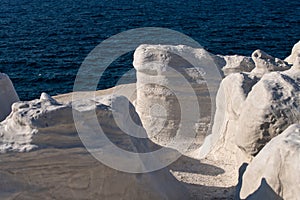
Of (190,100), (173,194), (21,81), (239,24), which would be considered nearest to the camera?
(173,194)

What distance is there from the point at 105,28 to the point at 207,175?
82.0 feet

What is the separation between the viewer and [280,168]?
5379 mm

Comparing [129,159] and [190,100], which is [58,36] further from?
[129,159]

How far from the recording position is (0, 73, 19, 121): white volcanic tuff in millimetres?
7741

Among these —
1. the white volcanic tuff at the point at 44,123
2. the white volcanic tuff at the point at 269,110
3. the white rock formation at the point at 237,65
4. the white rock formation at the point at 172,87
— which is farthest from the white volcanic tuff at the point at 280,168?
the white rock formation at the point at 237,65

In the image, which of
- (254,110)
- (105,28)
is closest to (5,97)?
(254,110)

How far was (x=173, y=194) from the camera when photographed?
6.23 m

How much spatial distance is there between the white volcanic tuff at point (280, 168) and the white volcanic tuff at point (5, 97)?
3581 millimetres

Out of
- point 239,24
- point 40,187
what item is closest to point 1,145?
point 40,187

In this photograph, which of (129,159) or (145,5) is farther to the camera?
(145,5)

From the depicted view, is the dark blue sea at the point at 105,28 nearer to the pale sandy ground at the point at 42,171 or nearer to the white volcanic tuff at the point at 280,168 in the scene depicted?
the pale sandy ground at the point at 42,171

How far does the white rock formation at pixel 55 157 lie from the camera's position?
17.6 ft

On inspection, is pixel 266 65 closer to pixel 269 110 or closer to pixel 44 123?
pixel 269 110

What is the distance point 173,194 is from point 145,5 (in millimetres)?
35649
